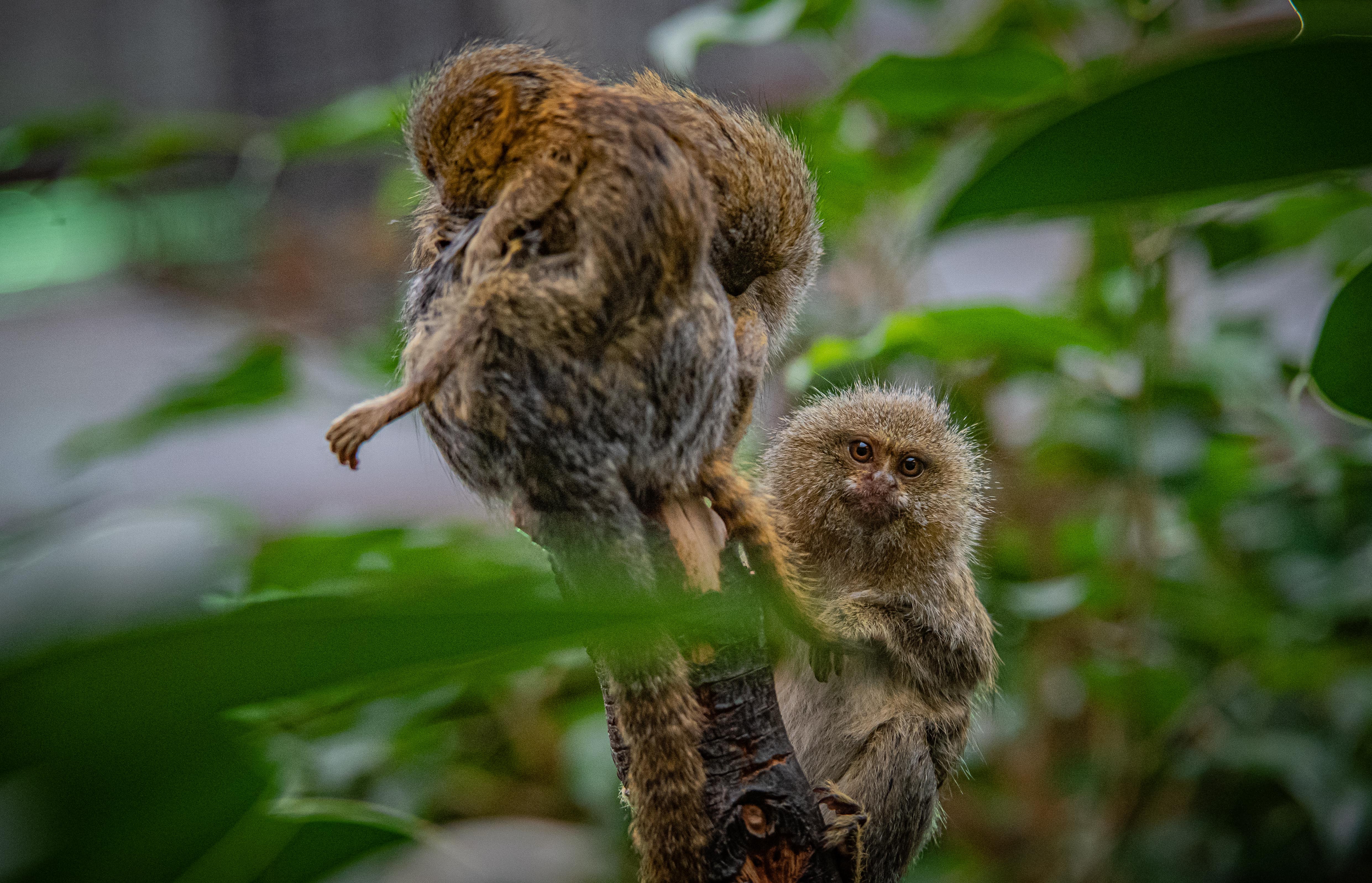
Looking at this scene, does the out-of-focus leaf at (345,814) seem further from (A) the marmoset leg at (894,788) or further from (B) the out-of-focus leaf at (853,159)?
(B) the out-of-focus leaf at (853,159)

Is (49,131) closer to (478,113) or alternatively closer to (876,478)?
(478,113)

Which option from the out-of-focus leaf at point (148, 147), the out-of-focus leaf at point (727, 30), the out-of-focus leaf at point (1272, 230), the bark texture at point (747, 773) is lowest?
the bark texture at point (747, 773)

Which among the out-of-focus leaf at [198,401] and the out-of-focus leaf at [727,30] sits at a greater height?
the out-of-focus leaf at [727,30]

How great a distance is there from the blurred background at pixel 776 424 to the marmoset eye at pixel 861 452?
4.0 inches

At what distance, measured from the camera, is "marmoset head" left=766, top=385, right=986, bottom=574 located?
3.27ft

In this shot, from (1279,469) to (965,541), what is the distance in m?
0.98

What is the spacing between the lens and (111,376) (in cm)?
293

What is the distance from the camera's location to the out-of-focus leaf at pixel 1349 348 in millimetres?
564

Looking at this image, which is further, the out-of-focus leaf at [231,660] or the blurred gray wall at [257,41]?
the blurred gray wall at [257,41]

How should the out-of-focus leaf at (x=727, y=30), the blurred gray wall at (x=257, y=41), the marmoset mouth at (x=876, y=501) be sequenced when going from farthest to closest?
1. the blurred gray wall at (x=257, y=41)
2. the out-of-focus leaf at (x=727, y=30)
3. the marmoset mouth at (x=876, y=501)

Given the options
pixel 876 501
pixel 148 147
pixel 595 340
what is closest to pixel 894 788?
pixel 876 501

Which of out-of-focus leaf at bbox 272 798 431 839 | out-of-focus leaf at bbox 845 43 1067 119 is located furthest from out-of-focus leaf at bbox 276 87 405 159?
out-of-focus leaf at bbox 272 798 431 839

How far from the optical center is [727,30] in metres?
1.38

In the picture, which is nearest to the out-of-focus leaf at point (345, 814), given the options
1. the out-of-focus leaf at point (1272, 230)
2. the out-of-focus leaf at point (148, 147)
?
the out-of-focus leaf at point (148, 147)
